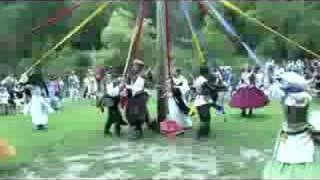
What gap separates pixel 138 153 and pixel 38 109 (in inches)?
146

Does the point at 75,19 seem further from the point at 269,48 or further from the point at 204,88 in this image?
the point at 204,88

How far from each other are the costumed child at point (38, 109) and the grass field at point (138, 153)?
22 cm

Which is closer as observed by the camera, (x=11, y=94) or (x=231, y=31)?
(x=231, y=31)

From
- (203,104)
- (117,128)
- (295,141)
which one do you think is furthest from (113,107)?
(295,141)

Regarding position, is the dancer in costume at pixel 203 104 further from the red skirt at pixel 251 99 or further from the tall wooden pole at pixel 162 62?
the red skirt at pixel 251 99

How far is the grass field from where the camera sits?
825 cm

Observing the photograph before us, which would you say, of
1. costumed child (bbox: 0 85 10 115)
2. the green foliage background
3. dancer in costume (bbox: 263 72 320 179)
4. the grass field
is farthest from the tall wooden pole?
the green foliage background

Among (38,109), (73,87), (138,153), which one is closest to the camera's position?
(138,153)

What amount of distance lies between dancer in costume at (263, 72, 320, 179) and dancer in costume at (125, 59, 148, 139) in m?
3.75

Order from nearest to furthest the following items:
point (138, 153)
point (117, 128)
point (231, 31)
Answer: point (138, 153), point (231, 31), point (117, 128)

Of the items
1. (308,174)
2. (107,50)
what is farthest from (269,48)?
(308,174)

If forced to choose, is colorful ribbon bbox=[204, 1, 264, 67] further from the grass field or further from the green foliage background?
the green foliage background

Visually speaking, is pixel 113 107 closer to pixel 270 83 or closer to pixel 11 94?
pixel 270 83

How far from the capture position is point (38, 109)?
41.2 ft
